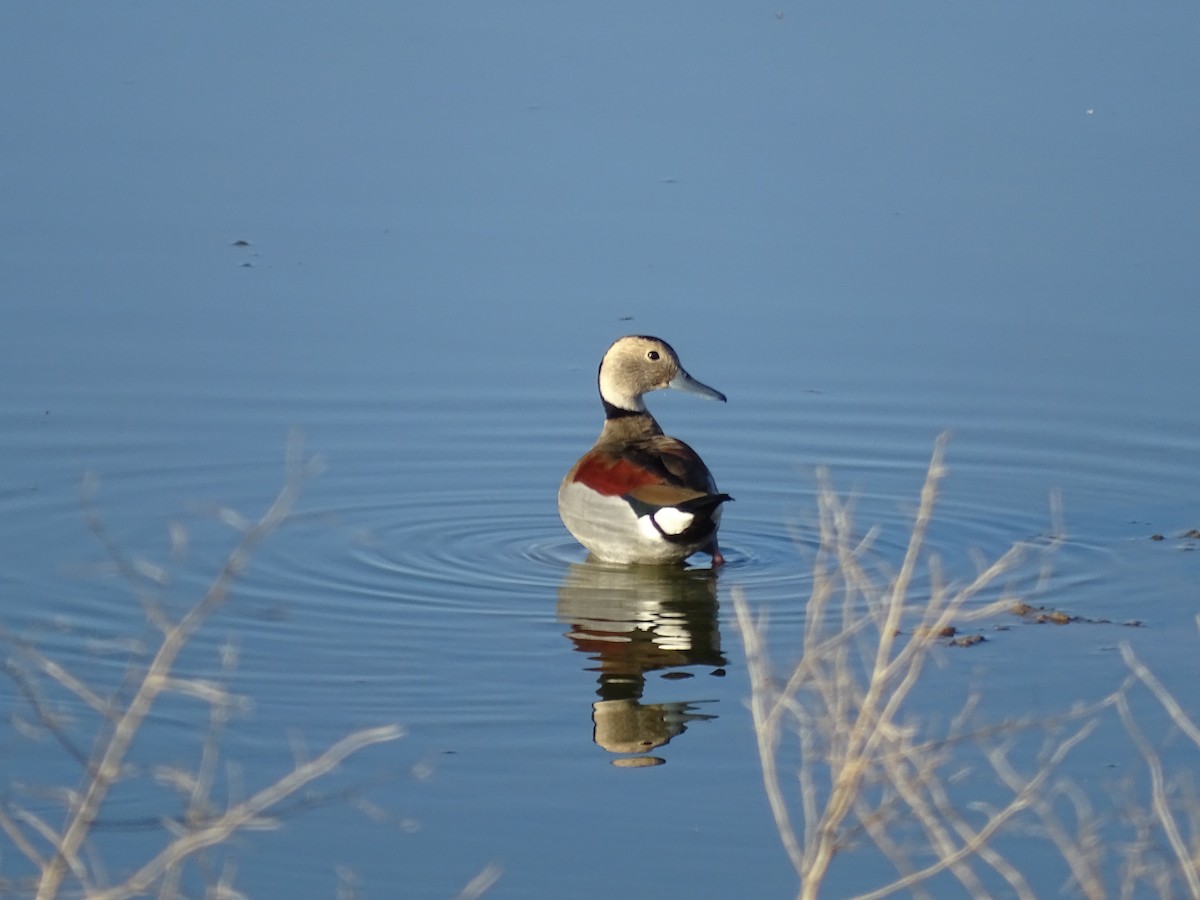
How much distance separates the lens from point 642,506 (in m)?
9.27

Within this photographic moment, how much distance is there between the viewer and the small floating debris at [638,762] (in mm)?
6414

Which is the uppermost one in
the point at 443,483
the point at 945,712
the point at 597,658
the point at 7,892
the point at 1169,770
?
the point at 443,483

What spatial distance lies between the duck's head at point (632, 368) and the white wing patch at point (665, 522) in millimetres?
1272

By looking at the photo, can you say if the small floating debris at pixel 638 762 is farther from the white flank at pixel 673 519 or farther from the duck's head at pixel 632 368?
the duck's head at pixel 632 368

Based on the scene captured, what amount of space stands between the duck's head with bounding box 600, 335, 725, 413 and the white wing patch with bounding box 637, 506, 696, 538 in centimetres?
127

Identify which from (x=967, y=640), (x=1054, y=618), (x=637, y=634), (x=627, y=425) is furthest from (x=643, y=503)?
(x=1054, y=618)

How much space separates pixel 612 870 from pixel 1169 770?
1.97 metres

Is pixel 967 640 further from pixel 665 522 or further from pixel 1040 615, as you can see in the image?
pixel 665 522

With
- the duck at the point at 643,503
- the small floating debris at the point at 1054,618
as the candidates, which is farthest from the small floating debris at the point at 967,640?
the duck at the point at 643,503

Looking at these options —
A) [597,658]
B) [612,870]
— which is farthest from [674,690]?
[612,870]

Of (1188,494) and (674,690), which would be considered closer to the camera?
(674,690)

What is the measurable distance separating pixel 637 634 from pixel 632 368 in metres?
2.60

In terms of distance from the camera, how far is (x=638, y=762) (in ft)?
21.2

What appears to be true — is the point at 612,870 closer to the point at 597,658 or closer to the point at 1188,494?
the point at 597,658
